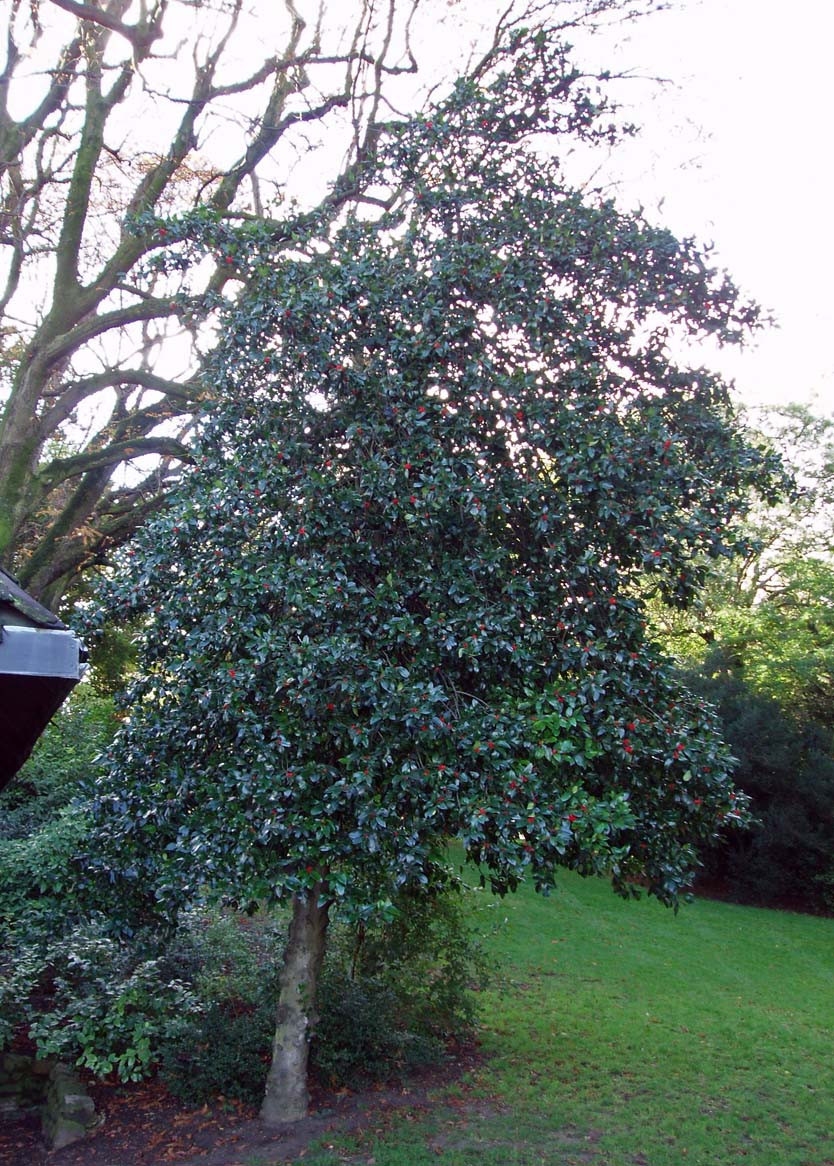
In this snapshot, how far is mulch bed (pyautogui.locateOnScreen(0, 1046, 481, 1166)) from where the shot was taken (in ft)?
20.9

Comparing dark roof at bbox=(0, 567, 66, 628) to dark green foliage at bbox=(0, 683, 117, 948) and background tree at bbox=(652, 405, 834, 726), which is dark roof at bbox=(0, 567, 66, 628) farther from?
background tree at bbox=(652, 405, 834, 726)

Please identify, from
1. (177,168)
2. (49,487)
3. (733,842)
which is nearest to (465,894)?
(49,487)

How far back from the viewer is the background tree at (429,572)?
505 cm

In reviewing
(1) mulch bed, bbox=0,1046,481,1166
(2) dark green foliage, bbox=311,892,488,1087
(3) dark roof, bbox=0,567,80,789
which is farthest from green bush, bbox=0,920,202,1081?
(3) dark roof, bbox=0,567,80,789

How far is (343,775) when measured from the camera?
5.30 metres

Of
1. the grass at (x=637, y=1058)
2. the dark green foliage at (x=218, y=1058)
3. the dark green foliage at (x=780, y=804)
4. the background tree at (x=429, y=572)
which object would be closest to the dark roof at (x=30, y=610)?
the background tree at (x=429, y=572)

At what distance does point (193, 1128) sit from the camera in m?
6.77

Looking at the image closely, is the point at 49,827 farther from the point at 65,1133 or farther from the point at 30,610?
the point at 30,610

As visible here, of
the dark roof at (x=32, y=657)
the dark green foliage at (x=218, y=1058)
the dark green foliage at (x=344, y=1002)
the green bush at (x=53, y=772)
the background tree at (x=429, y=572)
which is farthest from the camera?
the green bush at (x=53, y=772)

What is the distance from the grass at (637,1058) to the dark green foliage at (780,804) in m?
2.95

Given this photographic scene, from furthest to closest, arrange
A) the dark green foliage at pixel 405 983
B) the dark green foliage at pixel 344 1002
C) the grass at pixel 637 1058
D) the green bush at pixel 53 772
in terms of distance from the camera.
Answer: the green bush at pixel 53 772, the dark green foliage at pixel 405 983, the dark green foliage at pixel 344 1002, the grass at pixel 637 1058

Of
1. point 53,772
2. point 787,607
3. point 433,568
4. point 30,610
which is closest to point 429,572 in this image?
point 433,568

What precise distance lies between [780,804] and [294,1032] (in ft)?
46.4

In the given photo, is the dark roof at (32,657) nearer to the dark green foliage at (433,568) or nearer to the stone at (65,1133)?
the dark green foliage at (433,568)
